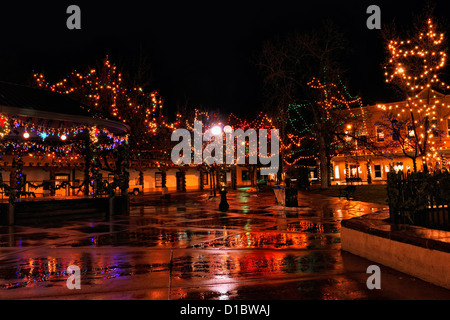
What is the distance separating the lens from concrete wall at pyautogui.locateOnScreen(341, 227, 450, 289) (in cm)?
559

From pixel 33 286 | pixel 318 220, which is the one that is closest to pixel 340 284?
pixel 33 286

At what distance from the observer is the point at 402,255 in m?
6.44

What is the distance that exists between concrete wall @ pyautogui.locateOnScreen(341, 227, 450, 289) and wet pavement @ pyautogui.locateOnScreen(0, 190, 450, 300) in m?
0.14

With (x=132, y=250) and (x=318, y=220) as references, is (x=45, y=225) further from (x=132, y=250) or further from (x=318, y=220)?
(x=318, y=220)

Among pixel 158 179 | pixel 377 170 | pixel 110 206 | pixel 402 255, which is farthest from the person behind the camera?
pixel 158 179

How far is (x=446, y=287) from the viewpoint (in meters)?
5.49

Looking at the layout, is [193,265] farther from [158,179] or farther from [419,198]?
[158,179]

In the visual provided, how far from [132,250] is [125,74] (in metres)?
29.8

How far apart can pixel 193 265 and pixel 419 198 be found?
442 cm

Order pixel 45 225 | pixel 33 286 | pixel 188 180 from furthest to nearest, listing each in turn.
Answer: pixel 188 180 → pixel 45 225 → pixel 33 286

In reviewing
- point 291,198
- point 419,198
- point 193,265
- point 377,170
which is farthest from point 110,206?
point 377,170

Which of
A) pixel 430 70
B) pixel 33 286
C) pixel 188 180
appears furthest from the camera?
pixel 188 180
